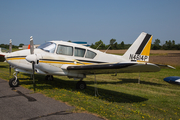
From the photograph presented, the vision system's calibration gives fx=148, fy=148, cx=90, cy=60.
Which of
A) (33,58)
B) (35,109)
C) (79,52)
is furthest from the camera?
(79,52)

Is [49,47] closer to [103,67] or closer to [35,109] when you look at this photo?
[103,67]

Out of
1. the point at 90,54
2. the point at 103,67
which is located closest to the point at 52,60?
the point at 90,54

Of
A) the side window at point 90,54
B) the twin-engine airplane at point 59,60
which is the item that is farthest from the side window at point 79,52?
the side window at point 90,54

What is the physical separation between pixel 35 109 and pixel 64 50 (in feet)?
12.9

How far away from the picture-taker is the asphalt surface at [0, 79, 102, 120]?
15.0 feet

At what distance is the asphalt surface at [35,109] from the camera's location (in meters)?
4.56

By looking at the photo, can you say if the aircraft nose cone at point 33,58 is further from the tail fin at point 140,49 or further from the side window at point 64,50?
the tail fin at point 140,49

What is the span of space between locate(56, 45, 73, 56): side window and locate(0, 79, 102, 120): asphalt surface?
267 cm

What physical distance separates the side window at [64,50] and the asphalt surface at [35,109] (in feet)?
8.75

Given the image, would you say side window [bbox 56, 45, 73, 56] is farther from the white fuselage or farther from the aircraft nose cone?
the aircraft nose cone

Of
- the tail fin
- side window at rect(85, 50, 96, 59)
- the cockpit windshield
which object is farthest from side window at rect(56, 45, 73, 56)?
the tail fin

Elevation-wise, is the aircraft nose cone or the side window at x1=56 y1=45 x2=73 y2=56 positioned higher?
the side window at x1=56 y1=45 x2=73 y2=56

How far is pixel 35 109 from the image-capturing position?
5.18 metres

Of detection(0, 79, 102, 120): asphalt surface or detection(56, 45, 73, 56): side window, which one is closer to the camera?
detection(0, 79, 102, 120): asphalt surface
